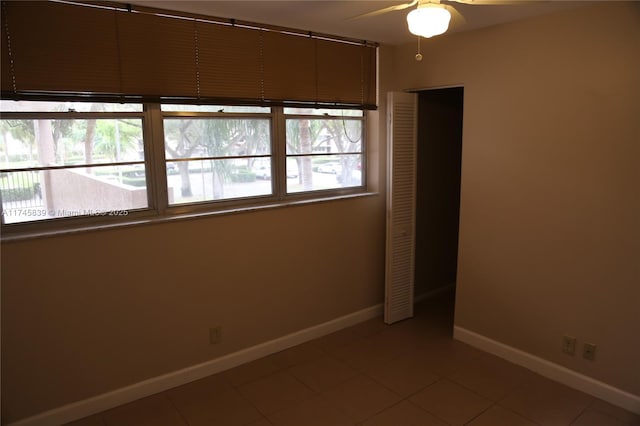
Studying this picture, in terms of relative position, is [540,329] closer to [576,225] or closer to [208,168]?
[576,225]

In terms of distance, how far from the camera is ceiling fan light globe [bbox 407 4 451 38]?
1797 millimetres

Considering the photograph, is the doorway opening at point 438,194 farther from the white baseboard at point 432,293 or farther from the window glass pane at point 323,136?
the window glass pane at point 323,136

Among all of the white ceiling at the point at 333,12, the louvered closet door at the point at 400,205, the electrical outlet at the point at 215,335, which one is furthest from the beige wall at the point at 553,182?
the electrical outlet at the point at 215,335

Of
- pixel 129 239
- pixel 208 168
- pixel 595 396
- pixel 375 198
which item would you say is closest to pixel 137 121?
pixel 208 168

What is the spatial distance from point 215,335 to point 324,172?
1.52 metres

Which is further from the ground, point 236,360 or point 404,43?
point 404,43

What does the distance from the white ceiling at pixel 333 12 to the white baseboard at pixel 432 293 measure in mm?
2471

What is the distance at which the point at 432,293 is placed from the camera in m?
4.52

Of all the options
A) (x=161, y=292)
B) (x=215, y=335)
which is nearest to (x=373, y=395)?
(x=215, y=335)

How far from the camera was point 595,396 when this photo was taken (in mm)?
2781

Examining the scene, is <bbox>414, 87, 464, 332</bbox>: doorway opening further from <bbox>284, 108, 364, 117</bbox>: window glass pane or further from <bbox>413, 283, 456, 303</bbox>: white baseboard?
<bbox>284, 108, 364, 117</bbox>: window glass pane

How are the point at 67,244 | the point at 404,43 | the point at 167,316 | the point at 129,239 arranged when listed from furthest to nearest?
the point at 404,43 < the point at 167,316 < the point at 129,239 < the point at 67,244

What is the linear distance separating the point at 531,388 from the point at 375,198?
72.2 inches

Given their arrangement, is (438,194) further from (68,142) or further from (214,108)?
(68,142)
